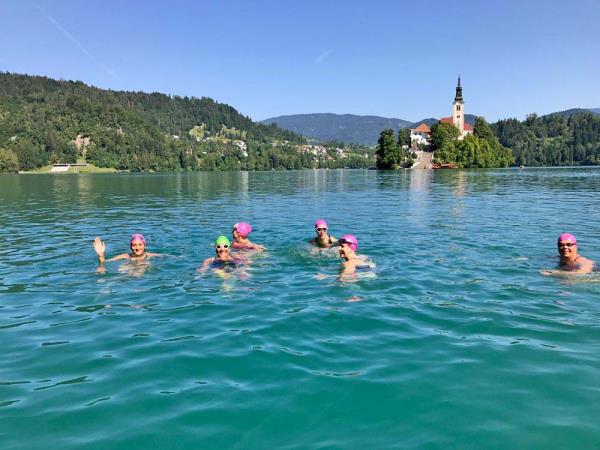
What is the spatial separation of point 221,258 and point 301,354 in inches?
257

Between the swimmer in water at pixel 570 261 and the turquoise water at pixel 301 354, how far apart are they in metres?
0.60

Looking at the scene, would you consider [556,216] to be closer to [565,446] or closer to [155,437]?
[565,446]

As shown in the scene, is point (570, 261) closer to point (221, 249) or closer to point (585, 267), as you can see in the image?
point (585, 267)

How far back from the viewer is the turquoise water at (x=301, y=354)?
512 cm

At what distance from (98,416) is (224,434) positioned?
1606 mm

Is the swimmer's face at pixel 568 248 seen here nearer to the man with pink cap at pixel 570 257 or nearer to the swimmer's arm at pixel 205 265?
the man with pink cap at pixel 570 257

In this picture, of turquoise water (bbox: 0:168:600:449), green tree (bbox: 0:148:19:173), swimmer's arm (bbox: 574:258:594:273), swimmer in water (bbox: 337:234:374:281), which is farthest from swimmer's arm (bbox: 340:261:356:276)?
green tree (bbox: 0:148:19:173)

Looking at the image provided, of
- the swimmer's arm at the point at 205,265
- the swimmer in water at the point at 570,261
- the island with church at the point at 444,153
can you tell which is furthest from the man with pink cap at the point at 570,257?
the island with church at the point at 444,153

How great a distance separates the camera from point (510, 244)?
55.0 feet

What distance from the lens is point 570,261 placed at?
12.2 m

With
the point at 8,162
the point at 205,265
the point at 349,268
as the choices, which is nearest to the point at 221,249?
the point at 205,265

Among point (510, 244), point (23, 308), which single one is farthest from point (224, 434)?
point (510, 244)

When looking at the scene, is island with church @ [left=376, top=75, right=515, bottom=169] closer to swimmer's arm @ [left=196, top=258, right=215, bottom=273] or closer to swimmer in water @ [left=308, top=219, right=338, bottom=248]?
swimmer in water @ [left=308, top=219, right=338, bottom=248]

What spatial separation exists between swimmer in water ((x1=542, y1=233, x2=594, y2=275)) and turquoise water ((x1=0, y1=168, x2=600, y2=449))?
60cm
